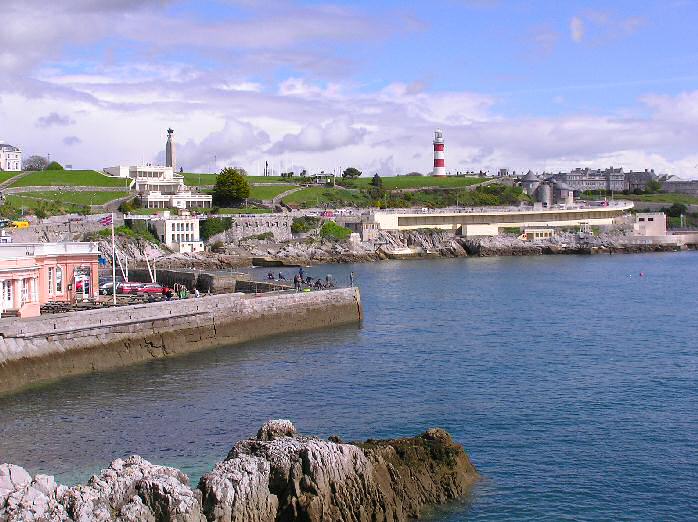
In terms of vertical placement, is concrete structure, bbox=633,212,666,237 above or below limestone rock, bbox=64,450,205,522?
above

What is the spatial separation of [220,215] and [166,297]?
52.1 meters

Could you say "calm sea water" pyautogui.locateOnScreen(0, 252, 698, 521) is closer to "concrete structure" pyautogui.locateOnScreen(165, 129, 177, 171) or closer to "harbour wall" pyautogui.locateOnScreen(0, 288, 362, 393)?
"harbour wall" pyautogui.locateOnScreen(0, 288, 362, 393)

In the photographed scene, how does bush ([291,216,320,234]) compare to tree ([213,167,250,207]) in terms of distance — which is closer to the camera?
bush ([291,216,320,234])

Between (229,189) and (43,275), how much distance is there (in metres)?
68.1

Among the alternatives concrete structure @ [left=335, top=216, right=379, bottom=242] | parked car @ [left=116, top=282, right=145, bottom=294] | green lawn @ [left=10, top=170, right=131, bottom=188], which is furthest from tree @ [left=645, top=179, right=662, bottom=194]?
parked car @ [left=116, top=282, right=145, bottom=294]

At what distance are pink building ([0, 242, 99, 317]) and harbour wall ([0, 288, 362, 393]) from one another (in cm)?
325

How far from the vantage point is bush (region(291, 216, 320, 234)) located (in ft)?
315

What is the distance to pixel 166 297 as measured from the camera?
1623 inches

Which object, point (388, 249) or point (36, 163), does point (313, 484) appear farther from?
point (36, 163)

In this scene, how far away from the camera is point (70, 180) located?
11025cm

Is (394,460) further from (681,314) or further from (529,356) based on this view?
(681,314)

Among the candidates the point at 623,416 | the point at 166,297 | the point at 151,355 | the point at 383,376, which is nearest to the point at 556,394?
the point at 623,416

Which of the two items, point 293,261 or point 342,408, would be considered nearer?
point 342,408

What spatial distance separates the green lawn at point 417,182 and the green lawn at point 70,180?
Answer: 127 ft
